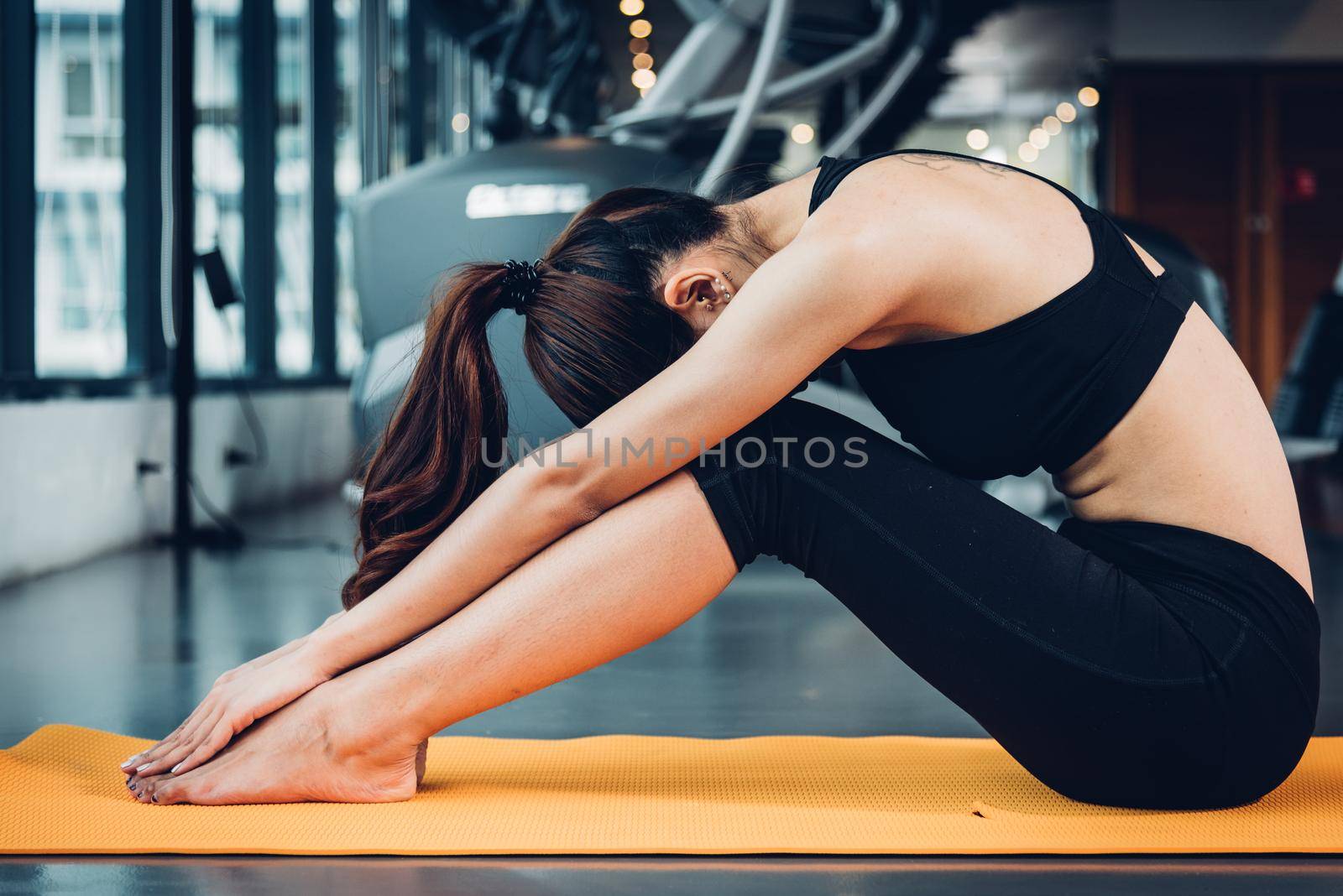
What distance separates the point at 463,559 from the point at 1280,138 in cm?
780

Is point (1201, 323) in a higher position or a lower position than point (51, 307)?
higher

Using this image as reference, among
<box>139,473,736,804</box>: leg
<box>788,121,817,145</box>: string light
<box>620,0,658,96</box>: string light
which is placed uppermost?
<box>620,0,658,96</box>: string light

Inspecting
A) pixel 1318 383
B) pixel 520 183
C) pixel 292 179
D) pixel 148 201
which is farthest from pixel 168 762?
pixel 292 179

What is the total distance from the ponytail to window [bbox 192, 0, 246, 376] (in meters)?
2.97

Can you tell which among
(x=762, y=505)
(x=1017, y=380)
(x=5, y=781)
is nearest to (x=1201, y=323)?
(x=1017, y=380)

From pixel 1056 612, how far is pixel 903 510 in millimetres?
137

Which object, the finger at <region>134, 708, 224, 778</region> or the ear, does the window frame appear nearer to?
the finger at <region>134, 708, 224, 778</region>

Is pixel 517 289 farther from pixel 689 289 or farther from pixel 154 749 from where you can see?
pixel 154 749

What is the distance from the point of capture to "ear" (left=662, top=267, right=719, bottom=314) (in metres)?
1.10

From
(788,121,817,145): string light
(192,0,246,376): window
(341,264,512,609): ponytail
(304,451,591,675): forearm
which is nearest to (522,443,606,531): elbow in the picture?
(304,451,591,675): forearm

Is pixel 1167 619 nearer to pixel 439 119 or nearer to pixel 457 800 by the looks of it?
pixel 457 800

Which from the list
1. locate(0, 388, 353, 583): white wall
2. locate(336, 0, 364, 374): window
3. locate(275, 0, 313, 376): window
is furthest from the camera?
locate(336, 0, 364, 374): window

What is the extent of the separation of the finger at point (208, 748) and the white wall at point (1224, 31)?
7495 mm

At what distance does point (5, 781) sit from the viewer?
1151 mm
